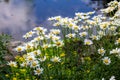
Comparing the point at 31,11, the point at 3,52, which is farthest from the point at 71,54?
the point at 31,11

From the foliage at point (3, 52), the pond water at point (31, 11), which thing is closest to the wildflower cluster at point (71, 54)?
the foliage at point (3, 52)

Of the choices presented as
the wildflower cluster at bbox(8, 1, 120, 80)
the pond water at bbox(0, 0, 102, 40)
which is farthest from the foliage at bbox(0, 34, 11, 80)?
the pond water at bbox(0, 0, 102, 40)

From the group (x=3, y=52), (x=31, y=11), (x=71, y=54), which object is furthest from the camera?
(x=31, y=11)

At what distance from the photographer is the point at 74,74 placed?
470cm

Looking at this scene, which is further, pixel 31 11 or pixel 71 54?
pixel 31 11

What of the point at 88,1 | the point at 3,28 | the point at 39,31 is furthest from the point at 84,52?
the point at 88,1

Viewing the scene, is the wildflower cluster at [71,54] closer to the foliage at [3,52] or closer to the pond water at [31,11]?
the foliage at [3,52]

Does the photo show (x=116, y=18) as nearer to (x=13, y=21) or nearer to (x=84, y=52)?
(x=84, y=52)

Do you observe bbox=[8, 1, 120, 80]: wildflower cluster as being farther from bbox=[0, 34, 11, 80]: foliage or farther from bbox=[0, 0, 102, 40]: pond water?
bbox=[0, 0, 102, 40]: pond water

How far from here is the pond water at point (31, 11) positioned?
9914 millimetres

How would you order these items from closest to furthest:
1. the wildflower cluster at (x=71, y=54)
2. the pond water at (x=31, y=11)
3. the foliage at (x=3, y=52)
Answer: the wildflower cluster at (x=71, y=54)
the foliage at (x=3, y=52)
the pond water at (x=31, y=11)

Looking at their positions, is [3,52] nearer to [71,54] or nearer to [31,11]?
[71,54]

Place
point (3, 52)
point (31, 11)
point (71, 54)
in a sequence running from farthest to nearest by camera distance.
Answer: point (31, 11), point (71, 54), point (3, 52)

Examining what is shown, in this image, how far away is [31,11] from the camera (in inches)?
460
